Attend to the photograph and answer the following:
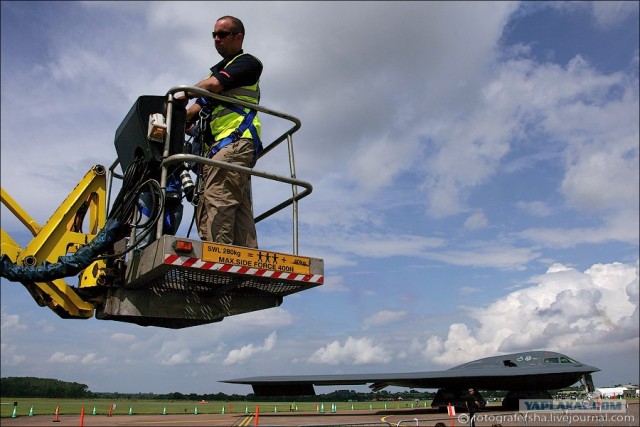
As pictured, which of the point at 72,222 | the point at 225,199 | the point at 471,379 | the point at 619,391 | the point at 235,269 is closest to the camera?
the point at 235,269

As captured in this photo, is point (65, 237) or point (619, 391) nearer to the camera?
point (65, 237)

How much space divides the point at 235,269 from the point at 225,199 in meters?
0.82

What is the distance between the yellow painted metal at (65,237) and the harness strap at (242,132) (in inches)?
65.2

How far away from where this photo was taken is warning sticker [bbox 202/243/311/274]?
464 centimetres

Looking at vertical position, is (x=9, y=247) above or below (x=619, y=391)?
above

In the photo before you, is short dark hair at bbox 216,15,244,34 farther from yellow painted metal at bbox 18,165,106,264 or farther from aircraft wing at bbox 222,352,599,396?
aircraft wing at bbox 222,352,599,396

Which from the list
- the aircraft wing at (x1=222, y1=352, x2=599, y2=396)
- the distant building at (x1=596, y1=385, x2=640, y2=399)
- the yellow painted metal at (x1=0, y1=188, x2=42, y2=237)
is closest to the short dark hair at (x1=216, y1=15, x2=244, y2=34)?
the yellow painted metal at (x1=0, y1=188, x2=42, y2=237)

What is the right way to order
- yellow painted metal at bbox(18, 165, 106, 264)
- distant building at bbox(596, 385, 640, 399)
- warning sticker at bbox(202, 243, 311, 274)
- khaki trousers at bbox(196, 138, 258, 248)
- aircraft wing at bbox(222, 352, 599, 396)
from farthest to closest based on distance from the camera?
1. distant building at bbox(596, 385, 640, 399)
2. aircraft wing at bbox(222, 352, 599, 396)
3. yellow painted metal at bbox(18, 165, 106, 264)
4. khaki trousers at bbox(196, 138, 258, 248)
5. warning sticker at bbox(202, 243, 311, 274)

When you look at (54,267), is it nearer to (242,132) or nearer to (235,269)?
(235,269)

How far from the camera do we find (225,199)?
515cm

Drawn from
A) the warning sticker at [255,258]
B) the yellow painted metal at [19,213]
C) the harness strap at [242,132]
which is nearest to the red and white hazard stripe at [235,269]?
the warning sticker at [255,258]

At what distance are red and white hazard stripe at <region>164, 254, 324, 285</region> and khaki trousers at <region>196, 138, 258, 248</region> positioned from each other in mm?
461

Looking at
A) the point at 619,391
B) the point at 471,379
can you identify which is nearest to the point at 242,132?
the point at 471,379

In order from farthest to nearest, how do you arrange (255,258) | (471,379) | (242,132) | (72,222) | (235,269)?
(471,379), (72,222), (242,132), (255,258), (235,269)
